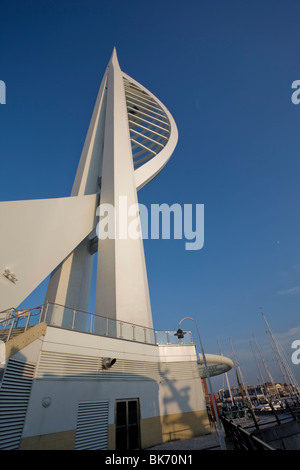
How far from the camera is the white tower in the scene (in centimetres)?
1153

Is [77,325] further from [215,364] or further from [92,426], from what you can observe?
[215,364]

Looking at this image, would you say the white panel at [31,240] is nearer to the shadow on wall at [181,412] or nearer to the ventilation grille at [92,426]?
the ventilation grille at [92,426]

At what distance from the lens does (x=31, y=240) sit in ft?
39.5

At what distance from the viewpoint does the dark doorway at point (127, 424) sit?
26.4ft

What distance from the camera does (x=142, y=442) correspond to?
845cm

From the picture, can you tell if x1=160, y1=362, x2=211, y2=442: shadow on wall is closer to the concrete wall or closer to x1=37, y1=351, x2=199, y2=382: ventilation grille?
the concrete wall

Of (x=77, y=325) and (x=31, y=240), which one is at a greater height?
(x=31, y=240)

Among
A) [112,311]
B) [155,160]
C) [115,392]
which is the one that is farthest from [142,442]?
[155,160]

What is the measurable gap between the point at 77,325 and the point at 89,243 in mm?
11438

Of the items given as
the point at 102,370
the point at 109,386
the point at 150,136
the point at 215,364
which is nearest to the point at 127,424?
the point at 109,386

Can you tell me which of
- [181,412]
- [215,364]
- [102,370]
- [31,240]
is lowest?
[181,412]

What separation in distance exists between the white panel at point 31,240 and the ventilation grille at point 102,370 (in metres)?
4.85

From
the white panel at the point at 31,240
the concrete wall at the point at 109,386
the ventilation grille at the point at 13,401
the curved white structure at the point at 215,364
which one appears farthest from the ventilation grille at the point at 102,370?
the curved white structure at the point at 215,364

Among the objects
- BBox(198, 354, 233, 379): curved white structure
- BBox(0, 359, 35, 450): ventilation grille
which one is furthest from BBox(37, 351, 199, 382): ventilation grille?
BBox(198, 354, 233, 379): curved white structure
